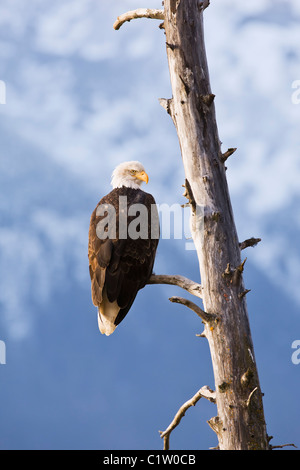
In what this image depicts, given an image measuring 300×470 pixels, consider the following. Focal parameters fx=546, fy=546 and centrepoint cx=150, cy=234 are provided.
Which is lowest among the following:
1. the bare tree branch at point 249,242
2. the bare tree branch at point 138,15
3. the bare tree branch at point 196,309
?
the bare tree branch at point 196,309

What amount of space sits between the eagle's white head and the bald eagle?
0.62m

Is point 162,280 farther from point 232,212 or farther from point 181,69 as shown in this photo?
point 181,69

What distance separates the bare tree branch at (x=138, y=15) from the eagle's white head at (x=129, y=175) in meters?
1.87

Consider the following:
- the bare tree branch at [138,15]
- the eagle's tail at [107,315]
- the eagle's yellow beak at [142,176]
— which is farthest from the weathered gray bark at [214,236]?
the eagle's yellow beak at [142,176]

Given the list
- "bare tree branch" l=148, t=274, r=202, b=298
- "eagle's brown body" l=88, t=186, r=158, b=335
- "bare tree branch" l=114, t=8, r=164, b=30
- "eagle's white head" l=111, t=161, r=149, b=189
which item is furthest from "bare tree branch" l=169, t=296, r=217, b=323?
"bare tree branch" l=114, t=8, r=164, b=30

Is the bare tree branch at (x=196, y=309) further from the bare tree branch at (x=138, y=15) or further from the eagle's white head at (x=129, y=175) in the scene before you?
the bare tree branch at (x=138, y=15)

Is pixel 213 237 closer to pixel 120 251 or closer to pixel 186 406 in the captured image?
pixel 120 251

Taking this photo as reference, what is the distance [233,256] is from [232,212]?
54cm

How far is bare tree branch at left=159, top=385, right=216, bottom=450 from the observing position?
569 centimetres

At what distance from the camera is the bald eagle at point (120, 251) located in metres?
6.48

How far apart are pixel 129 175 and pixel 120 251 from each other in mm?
1742

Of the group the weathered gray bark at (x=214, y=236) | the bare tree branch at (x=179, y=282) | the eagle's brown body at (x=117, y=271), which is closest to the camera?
the weathered gray bark at (x=214, y=236)

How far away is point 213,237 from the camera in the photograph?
5770mm

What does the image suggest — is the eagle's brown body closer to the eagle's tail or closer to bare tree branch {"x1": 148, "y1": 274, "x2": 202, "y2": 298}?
the eagle's tail
